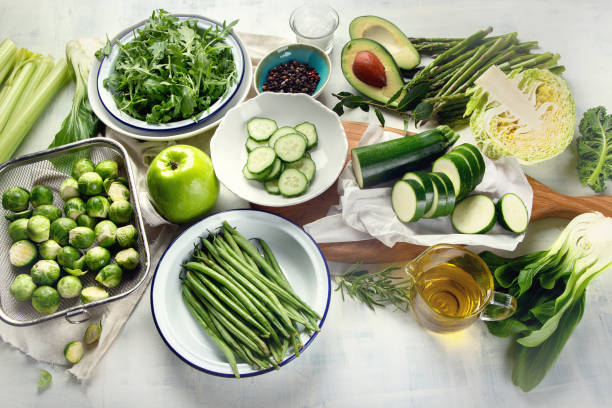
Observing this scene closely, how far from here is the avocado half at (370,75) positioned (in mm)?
2049

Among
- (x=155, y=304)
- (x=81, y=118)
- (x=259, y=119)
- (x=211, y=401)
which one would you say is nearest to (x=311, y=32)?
(x=259, y=119)

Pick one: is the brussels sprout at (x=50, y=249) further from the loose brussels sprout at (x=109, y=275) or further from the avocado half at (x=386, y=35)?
the avocado half at (x=386, y=35)

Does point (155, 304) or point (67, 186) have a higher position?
point (67, 186)

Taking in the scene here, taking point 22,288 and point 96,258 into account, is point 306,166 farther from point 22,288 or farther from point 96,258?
point 22,288

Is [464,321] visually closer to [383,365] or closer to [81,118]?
[383,365]

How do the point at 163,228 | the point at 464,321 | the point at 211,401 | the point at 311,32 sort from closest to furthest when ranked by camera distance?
the point at 464,321, the point at 211,401, the point at 163,228, the point at 311,32

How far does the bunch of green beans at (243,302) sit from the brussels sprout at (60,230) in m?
0.50

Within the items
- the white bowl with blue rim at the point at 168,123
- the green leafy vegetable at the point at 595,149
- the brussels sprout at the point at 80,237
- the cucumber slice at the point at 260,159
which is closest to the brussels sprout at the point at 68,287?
the brussels sprout at the point at 80,237

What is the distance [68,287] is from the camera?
1.60 metres

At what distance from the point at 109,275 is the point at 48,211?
39cm

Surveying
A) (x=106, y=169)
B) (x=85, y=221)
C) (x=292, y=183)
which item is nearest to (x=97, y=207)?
(x=85, y=221)

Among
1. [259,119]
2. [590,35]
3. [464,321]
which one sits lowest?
[464,321]

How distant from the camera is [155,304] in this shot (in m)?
1.57

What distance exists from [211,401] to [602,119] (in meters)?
2.14
